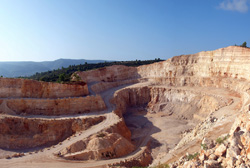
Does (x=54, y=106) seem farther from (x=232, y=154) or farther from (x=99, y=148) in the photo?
(x=232, y=154)

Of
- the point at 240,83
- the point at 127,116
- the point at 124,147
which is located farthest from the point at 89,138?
the point at 240,83

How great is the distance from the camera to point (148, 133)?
34500 mm

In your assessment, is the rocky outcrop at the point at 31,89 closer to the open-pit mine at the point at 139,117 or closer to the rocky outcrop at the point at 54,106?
the open-pit mine at the point at 139,117

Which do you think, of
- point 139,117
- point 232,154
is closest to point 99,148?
point 232,154

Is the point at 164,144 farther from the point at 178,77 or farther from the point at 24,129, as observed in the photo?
the point at 178,77

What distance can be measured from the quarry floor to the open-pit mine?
101 millimetres

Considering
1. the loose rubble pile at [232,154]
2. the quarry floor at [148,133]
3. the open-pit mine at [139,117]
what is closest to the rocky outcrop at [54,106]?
the open-pit mine at [139,117]

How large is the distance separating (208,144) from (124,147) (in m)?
14.9

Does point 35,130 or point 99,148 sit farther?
point 35,130

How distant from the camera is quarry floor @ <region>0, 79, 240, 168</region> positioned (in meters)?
18.4

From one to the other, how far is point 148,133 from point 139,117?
9922 millimetres

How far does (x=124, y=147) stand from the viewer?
24.1 meters

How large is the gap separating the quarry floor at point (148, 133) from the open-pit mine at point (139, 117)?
0.10 metres

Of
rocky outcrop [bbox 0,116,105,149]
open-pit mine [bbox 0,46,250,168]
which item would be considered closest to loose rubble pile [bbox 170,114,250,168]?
open-pit mine [bbox 0,46,250,168]
